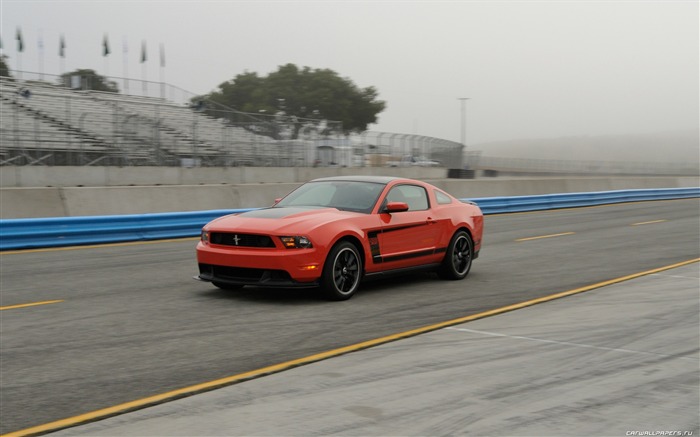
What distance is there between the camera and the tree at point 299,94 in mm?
100938

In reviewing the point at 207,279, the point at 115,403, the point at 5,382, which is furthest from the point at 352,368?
the point at 207,279

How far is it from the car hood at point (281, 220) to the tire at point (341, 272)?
1.22 feet

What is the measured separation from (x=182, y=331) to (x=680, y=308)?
17.8 feet

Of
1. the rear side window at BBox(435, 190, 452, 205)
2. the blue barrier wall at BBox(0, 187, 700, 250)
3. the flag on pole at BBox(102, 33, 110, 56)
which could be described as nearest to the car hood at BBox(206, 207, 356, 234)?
the rear side window at BBox(435, 190, 452, 205)

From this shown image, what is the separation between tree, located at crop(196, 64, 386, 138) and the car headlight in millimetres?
90737

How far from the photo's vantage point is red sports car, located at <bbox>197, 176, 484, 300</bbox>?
8812 millimetres

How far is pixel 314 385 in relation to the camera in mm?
5703

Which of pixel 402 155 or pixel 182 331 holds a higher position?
pixel 402 155

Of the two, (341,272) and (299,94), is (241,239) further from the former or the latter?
(299,94)

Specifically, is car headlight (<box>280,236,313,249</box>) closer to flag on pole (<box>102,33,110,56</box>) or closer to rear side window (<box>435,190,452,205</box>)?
rear side window (<box>435,190,452,205</box>)

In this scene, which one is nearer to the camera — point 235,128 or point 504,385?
point 504,385

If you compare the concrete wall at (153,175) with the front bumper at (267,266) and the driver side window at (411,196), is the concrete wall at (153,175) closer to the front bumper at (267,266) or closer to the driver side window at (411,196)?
the driver side window at (411,196)

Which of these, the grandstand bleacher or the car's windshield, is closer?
the car's windshield

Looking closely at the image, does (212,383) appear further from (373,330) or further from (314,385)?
(373,330)
